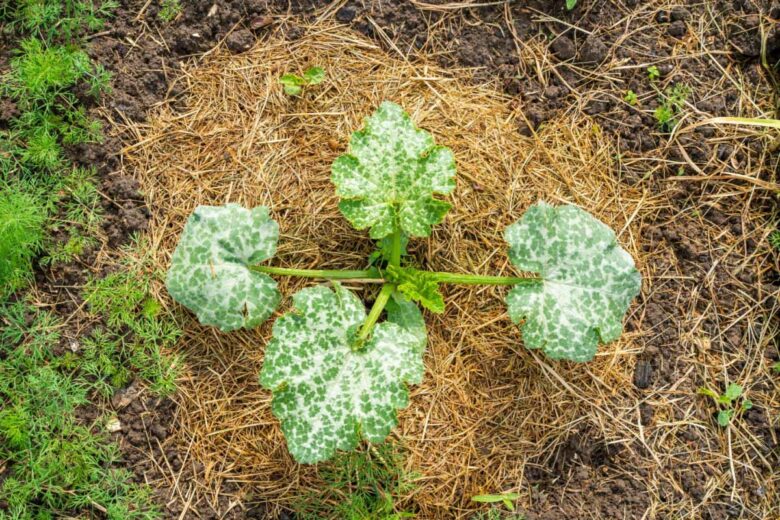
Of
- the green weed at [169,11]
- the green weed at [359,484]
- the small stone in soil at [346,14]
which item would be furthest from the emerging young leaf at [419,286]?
the green weed at [169,11]

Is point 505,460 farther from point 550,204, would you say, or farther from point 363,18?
point 363,18

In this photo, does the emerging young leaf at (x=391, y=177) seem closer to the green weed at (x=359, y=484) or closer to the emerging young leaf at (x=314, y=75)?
the emerging young leaf at (x=314, y=75)

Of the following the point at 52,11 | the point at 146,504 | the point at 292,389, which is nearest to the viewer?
the point at 292,389

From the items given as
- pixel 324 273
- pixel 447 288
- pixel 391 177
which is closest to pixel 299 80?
pixel 391 177

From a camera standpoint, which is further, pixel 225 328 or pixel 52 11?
pixel 52 11

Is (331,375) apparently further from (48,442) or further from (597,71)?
(597,71)

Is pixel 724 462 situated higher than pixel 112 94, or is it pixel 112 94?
pixel 112 94

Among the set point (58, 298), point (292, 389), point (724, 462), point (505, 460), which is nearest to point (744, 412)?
point (724, 462)

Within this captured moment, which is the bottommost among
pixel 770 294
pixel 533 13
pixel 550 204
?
pixel 770 294

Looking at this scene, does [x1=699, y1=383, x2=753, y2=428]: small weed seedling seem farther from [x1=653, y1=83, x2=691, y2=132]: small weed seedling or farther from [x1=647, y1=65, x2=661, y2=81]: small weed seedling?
[x1=647, y1=65, x2=661, y2=81]: small weed seedling
